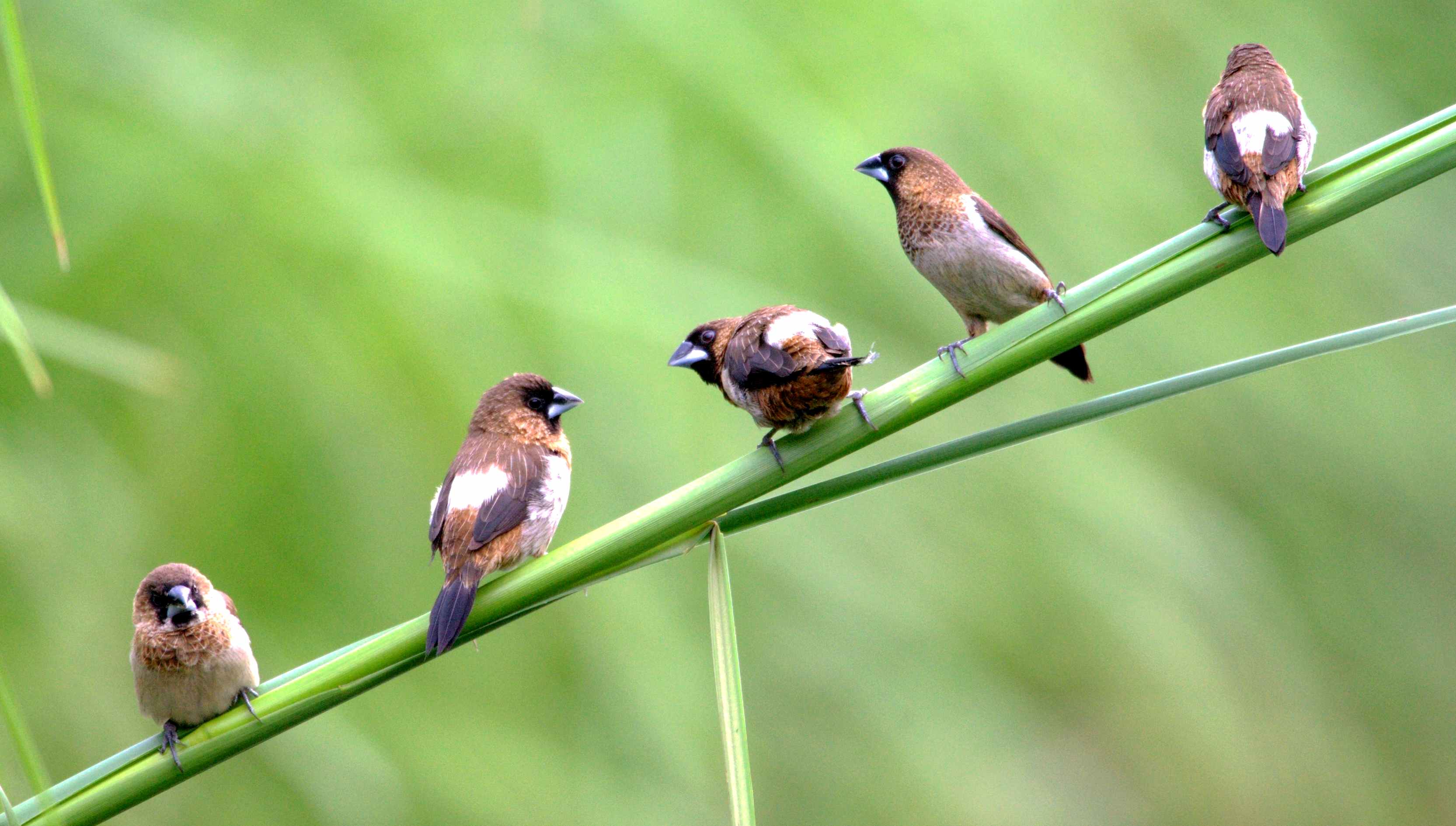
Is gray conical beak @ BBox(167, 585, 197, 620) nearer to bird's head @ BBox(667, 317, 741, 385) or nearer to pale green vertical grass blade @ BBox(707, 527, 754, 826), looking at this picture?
bird's head @ BBox(667, 317, 741, 385)

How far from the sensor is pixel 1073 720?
4.33m

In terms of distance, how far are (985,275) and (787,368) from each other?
86 cm

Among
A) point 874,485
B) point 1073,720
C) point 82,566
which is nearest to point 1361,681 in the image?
point 1073,720

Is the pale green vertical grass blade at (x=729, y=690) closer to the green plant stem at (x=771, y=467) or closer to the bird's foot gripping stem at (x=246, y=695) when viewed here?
the green plant stem at (x=771, y=467)

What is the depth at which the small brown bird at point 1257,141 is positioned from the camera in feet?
6.24

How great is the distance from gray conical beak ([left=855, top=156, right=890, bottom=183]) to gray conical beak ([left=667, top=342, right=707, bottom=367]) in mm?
722

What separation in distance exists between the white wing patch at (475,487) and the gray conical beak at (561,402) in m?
0.34

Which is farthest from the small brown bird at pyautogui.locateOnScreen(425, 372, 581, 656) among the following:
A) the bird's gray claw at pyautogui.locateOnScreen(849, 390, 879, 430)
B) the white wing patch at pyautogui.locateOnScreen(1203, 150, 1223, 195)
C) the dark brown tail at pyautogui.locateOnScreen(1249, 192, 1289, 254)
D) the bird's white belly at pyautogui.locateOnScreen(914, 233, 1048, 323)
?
the white wing patch at pyautogui.locateOnScreen(1203, 150, 1223, 195)

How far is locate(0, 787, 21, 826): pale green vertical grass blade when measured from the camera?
1293mm

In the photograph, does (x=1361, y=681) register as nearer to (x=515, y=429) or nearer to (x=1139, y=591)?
(x=1139, y=591)

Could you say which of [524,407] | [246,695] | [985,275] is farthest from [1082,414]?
[524,407]

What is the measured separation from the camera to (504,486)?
277 centimetres

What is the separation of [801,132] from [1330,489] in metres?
2.33

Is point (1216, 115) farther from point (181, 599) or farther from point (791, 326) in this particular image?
point (181, 599)
